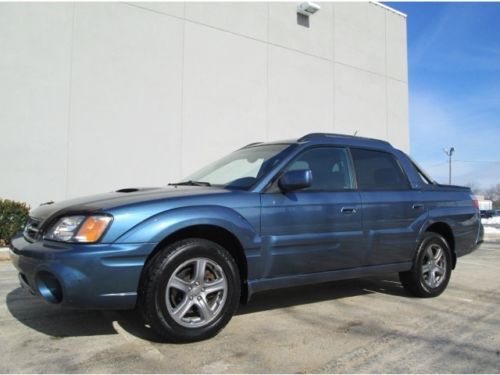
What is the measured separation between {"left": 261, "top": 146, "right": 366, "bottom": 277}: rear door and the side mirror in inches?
4.3

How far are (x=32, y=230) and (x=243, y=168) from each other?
74.6 inches

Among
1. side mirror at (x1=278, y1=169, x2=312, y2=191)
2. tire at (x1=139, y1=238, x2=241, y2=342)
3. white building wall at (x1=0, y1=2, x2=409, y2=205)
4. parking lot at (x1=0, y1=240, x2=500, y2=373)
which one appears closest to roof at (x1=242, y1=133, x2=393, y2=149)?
side mirror at (x1=278, y1=169, x2=312, y2=191)

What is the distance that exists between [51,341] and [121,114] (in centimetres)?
786

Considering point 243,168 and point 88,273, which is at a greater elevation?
point 243,168

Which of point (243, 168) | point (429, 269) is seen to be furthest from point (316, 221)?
point (429, 269)

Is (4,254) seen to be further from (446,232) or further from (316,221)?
(446,232)

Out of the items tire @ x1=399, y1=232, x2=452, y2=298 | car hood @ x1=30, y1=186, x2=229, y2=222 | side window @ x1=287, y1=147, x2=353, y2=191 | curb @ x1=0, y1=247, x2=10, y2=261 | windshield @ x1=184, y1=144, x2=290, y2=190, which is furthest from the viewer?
curb @ x1=0, y1=247, x2=10, y2=261

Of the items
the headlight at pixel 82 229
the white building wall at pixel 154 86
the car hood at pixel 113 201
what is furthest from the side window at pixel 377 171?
the white building wall at pixel 154 86

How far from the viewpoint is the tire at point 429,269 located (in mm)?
4832

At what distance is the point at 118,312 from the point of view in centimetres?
402

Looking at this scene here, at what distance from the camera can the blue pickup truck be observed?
120 inches

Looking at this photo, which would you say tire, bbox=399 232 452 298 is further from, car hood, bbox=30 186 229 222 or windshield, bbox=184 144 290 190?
car hood, bbox=30 186 229 222

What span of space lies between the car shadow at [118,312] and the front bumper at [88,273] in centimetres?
47

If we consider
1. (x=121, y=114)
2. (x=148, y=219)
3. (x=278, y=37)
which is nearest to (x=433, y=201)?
(x=148, y=219)
